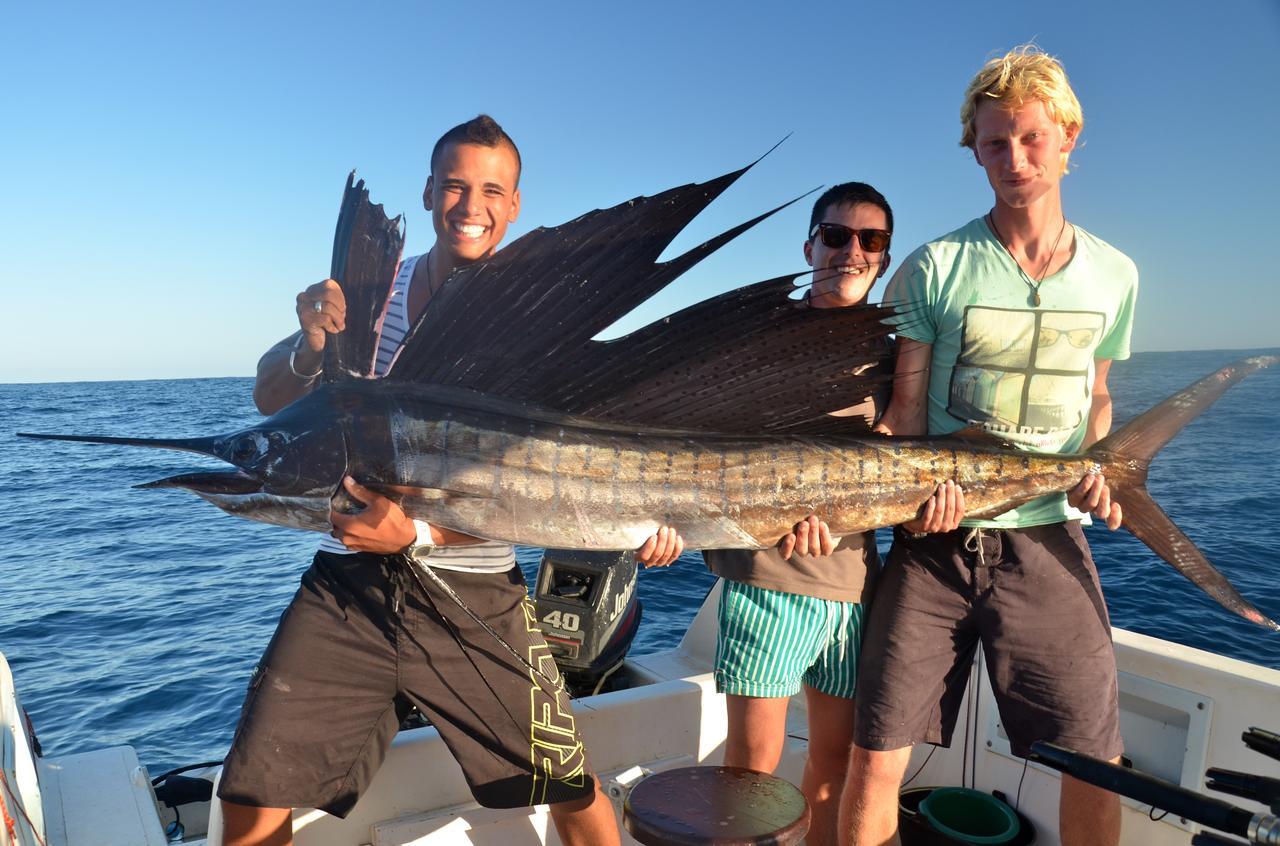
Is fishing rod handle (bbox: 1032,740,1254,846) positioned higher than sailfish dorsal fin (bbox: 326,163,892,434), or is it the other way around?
sailfish dorsal fin (bbox: 326,163,892,434)

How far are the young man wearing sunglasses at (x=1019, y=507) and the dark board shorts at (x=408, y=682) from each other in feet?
2.44

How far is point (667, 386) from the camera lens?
75.7 inches

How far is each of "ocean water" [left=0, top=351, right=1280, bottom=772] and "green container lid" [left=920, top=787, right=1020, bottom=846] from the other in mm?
1670

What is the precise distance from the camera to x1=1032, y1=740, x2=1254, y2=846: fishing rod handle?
1.03m

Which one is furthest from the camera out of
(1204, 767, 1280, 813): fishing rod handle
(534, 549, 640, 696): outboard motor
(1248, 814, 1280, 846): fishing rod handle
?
(534, 549, 640, 696): outboard motor

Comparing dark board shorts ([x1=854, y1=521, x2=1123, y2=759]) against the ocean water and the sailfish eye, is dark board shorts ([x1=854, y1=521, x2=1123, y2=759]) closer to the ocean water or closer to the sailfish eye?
the sailfish eye

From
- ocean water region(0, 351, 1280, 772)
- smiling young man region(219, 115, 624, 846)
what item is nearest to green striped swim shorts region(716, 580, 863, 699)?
smiling young man region(219, 115, 624, 846)

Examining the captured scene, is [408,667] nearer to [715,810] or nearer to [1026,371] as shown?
[715,810]

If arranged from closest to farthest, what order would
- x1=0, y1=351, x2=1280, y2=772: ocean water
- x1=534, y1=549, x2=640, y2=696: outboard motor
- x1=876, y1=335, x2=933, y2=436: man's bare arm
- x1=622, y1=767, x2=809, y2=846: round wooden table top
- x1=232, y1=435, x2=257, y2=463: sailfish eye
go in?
x1=622, y1=767, x2=809, y2=846: round wooden table top → x1=232, y1=435, x2=257, y2=463: sailfish eye → x1=876, y1=335, x2=933, y2=436: man's bare arm → x1=534, y1=549, x2=640, y2=696: outboard motor → x1=0, y1=351, x2=1280, y2=772: ocean water

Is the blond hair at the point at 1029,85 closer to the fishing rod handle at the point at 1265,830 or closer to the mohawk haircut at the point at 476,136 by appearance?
the mohawk haircut at the point at 476,136

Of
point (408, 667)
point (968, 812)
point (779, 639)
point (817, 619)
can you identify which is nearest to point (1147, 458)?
point (817, 619)

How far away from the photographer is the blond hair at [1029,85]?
187 cm

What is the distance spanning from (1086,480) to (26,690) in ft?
23.5

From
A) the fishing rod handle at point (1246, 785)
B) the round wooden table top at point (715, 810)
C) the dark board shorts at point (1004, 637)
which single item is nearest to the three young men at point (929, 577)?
the dark board shorts at point (1004, 637)
